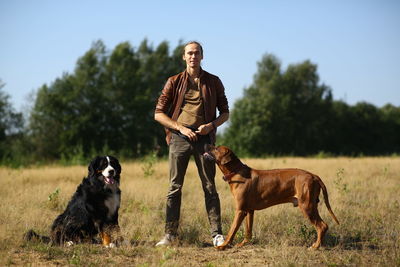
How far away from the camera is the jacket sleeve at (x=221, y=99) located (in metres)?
6.70

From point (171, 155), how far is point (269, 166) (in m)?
10.7

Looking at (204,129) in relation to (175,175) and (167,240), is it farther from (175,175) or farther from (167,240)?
(167,240)

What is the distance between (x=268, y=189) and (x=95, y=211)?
8.44ft

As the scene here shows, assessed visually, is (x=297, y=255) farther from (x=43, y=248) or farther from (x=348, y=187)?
(x=348, y=187)

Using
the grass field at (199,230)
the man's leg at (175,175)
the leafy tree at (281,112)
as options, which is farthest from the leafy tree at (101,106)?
the man's leg at (175,175)

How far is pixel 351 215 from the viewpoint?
28.5ft

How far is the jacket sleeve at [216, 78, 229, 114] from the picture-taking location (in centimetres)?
670

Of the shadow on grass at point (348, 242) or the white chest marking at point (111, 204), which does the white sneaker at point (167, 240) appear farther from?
the shadow on grass at point (348, 242)

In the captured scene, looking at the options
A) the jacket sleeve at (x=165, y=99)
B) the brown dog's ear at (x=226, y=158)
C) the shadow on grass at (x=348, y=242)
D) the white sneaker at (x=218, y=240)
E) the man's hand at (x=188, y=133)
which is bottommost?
the shadow on grass at (x=348, y=242)

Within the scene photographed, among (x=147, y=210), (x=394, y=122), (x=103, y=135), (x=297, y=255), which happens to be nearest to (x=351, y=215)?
(x=297, y=255)

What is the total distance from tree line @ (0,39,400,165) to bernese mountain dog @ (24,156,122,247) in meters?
18.3

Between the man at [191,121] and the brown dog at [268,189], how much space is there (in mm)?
251

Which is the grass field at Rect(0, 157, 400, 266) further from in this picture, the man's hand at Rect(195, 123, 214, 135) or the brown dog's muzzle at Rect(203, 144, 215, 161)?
the man's hand at Rect(195, 123, 214, 135)

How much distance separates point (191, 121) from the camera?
21.4ft
